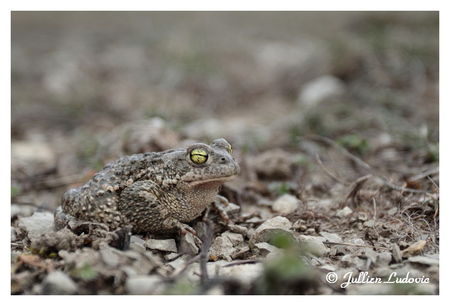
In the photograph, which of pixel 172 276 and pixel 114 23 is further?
pixel 114 23

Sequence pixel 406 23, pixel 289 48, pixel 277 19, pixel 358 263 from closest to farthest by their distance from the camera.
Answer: pixel 358 263 < pixel 406 23 < pixel 289 48 < pixel 277 19

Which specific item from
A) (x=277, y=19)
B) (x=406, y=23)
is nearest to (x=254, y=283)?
(x=406, y=23)

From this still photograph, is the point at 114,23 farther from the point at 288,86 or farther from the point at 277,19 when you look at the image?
the point at 288,86

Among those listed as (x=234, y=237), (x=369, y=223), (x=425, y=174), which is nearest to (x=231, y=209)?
(x=234, y=237)

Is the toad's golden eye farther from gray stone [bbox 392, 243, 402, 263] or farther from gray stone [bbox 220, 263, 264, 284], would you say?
gray stone [bbox 392, 243, 402, 263]

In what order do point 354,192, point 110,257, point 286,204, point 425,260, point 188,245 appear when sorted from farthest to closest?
1. point 286,204
2. point 354,192
3. point 188,245
4. point 425,260
5. point 110,257

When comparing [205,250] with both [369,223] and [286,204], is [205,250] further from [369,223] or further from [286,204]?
[369,223]
